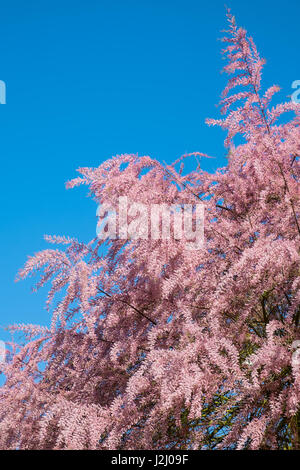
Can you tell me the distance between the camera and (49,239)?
14.3 feet

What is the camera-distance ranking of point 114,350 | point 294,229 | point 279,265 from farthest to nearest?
point 294,229 → point 114,350 → point 279,265

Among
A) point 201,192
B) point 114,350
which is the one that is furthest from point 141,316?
point 201,192

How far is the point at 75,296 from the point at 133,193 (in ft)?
4.00

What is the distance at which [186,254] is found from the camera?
4152 mm

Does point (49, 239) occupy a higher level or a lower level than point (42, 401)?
higher

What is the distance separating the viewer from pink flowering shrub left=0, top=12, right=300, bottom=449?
11.5 feet

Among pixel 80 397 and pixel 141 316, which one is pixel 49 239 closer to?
pixel 141 316

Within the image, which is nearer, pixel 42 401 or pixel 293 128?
pixel 42 401

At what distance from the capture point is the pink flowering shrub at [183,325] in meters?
3.51

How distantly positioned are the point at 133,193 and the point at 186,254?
36.1 inches

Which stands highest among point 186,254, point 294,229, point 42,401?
point 294,229

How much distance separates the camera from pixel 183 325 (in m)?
→ 3.88

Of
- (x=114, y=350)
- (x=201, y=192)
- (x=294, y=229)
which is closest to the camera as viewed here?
(x=114, y=350)
